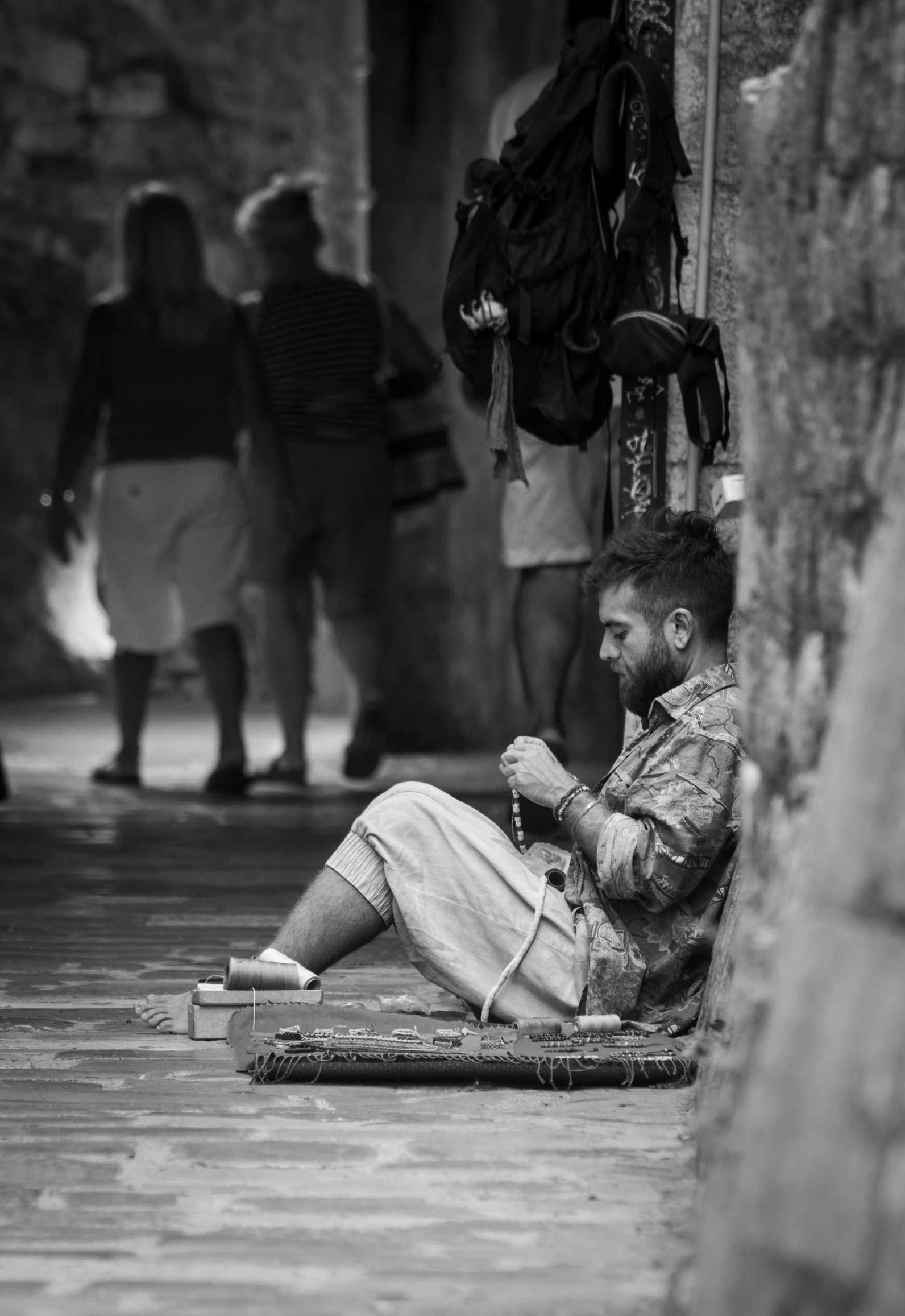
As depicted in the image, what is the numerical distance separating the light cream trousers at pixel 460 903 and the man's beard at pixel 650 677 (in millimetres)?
326

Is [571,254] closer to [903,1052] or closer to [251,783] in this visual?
[903,1052]

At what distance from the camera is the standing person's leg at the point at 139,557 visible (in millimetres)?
6562

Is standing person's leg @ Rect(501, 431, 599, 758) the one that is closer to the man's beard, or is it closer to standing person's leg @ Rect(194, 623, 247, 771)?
A: the man's beard

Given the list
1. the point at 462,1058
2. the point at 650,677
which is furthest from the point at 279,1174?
the point at 650,677

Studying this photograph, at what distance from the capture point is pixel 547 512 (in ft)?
15.6

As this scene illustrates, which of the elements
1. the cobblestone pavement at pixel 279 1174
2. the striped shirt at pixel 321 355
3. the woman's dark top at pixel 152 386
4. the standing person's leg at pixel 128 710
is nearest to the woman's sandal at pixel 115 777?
the standing person's leg at pixel 128 710

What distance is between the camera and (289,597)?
6.76 metres

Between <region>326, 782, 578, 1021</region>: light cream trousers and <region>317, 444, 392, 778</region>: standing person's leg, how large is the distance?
3.35 metres

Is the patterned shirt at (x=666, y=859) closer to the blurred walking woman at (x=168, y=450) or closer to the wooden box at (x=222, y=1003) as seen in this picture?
the wooden box at (x=222, y=1003)

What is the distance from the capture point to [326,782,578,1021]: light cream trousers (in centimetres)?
308

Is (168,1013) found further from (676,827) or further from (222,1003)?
(676,827)

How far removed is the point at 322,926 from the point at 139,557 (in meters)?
3.72

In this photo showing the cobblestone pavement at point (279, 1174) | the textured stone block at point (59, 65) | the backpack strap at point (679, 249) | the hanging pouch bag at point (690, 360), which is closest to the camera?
the cobblestone pavement at point (279, 1174)

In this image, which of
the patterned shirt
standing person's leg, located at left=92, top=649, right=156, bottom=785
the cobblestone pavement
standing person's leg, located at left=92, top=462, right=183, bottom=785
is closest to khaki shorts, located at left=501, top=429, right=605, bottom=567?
the cobblestone pavement
